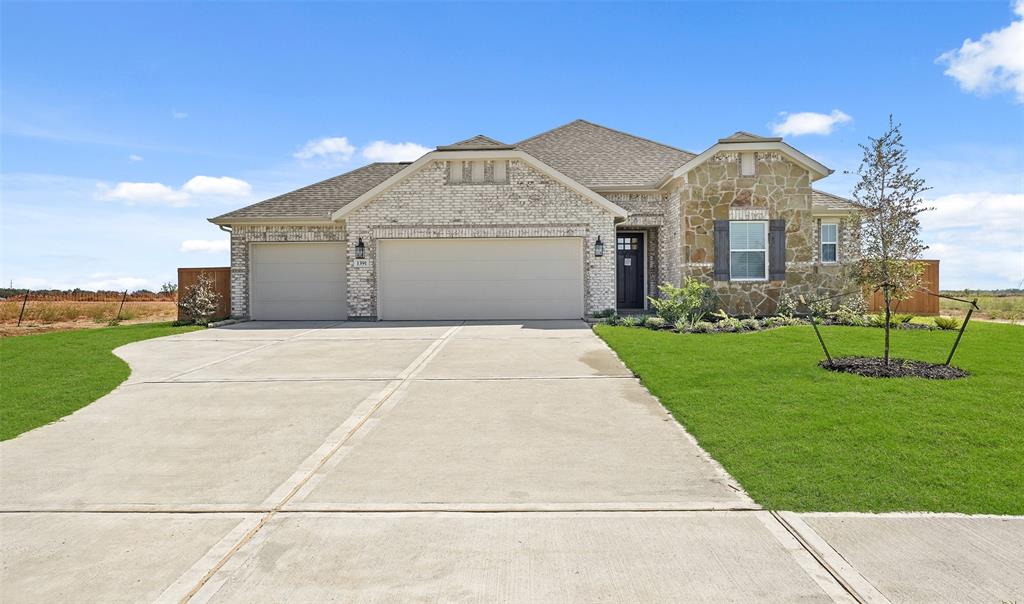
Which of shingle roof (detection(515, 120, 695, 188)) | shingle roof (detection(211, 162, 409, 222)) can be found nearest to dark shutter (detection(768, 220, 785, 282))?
shingle roof (detection(515, 120, 695, 188))

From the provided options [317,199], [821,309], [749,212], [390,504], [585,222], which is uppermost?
[317,199]

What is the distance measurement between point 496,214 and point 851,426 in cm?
1287

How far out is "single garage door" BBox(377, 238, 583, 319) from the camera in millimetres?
18062

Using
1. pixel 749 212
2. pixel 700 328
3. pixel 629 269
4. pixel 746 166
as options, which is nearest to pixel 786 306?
pixel 749 212

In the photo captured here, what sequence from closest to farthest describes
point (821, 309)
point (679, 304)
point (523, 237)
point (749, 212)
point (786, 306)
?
point (679, 304), point (821, 309), point (786, 306), point (749, 212), point (523, 237)

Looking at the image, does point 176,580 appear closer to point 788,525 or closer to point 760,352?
point 788,525

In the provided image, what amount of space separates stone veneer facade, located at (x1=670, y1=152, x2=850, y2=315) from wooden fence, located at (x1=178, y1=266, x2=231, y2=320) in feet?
43.4

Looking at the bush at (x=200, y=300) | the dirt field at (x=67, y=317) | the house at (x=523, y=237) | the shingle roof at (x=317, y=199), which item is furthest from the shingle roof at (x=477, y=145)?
the dirt field at (x=67, y=317)

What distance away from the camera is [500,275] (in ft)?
59.6

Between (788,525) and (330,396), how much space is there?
220 inches

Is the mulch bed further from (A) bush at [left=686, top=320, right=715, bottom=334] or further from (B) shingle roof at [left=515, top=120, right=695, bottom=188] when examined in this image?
(B) shingle roof at [left=515, top=120, right=695, bottom=188]

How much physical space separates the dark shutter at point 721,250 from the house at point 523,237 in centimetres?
3

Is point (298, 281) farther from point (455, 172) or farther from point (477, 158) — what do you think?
point (477, 158)

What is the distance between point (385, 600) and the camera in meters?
3.21
